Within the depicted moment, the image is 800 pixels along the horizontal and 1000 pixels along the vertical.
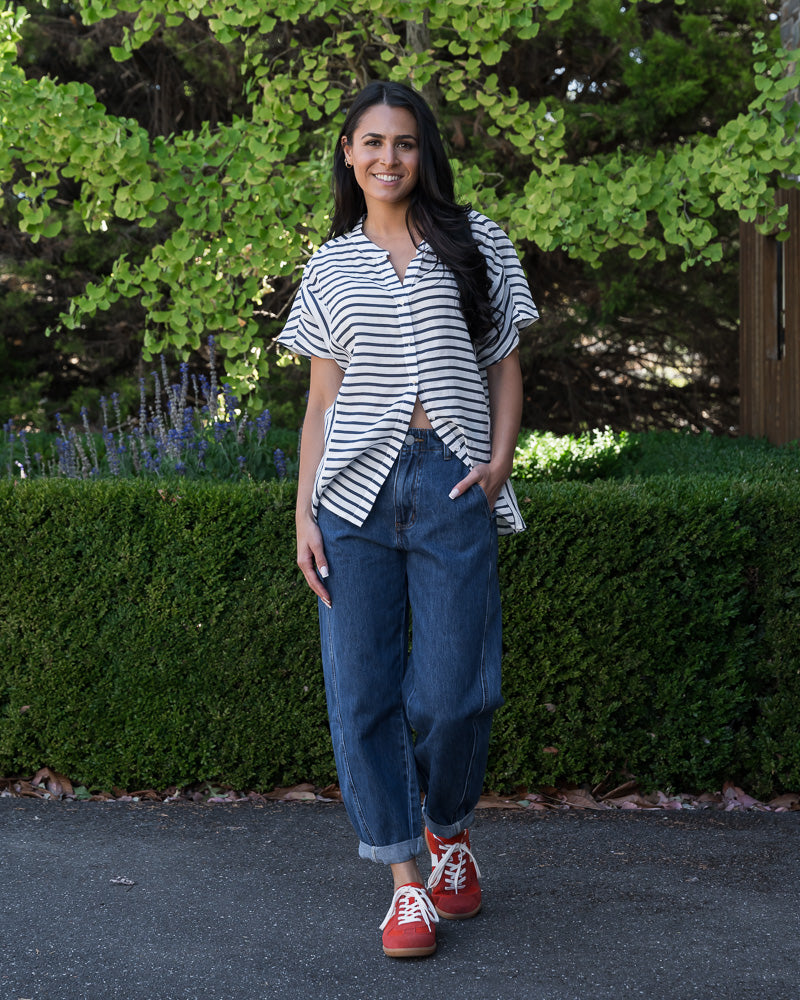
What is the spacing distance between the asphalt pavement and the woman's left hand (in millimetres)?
1111

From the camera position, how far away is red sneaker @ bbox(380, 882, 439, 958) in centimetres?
266

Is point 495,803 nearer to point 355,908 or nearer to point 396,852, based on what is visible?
point 355,908

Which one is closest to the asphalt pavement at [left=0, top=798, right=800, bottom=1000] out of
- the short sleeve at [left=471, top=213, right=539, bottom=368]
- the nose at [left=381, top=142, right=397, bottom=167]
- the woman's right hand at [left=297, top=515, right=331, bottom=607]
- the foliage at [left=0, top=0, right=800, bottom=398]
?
the woman's right hand at [left=297, top=515, right=331, bottom=607]

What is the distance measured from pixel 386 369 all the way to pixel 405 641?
2.20 feet

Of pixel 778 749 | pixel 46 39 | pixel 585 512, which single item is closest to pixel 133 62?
pixel 46 39

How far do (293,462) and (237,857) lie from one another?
248 cm

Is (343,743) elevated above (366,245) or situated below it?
below

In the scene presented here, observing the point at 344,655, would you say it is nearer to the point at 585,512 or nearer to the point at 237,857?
the point at 237,857

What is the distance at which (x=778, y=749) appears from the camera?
12.7 feet

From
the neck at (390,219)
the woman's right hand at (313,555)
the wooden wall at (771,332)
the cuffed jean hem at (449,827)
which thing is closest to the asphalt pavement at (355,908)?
the cuffed jean hem at (449,827)

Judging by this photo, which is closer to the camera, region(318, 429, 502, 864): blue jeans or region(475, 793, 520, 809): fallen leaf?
region(318, 429, 502, 864): blue jeans

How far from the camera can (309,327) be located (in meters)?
2.76

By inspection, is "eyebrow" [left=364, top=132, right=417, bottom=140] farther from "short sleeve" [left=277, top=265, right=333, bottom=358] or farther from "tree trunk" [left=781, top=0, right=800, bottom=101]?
"tree trunk" [left=781, top=0, right=800, bottom=101]

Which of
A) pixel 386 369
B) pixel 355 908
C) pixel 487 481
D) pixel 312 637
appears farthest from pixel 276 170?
pixel 355 908
